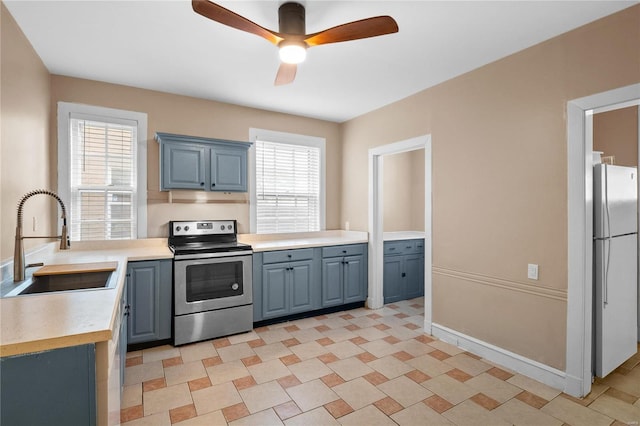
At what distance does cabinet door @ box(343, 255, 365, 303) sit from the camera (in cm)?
422

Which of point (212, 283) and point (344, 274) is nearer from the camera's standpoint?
point (212, 283)

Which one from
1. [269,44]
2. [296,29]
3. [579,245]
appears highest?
[269,44]

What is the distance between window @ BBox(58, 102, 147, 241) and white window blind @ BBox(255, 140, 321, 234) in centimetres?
137

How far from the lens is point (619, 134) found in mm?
3520

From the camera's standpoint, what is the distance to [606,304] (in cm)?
245

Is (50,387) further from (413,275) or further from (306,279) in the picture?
(413,275)

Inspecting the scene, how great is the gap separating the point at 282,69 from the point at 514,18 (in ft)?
5.36

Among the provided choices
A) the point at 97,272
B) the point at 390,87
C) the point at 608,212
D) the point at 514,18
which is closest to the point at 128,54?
the point at 97,272

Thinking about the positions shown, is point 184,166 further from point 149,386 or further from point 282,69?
point 149,386

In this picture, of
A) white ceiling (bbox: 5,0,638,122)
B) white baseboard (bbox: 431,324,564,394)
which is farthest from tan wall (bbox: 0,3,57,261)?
white baseboard (bbox: 431,324,564,394)

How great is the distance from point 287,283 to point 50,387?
2735 mm

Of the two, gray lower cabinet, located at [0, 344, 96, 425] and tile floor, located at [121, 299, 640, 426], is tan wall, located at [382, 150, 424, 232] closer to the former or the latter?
tile floor, located at [121, 299, 640, 426]

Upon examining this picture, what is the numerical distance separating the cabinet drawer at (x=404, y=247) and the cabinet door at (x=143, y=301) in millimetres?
2841

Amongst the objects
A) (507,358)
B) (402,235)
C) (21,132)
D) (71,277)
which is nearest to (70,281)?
(71,277)
